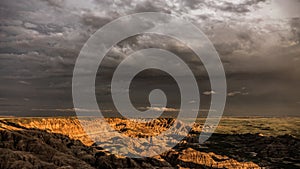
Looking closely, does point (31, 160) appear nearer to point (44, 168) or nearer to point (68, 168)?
point (44, 168)

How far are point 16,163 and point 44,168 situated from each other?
1675cm

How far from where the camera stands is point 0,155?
188875mm

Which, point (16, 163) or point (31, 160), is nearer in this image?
point (16, 163)

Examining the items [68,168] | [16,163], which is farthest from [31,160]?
[68,168]

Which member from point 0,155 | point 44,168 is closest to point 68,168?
point 44,168

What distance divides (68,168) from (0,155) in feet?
145

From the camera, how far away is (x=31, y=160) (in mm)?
193500

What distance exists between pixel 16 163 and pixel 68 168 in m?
31.1

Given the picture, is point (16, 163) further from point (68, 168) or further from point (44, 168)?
point (68, 168)

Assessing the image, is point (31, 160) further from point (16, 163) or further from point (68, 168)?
point (68, 168)

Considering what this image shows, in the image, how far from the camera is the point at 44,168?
18550 centimetres

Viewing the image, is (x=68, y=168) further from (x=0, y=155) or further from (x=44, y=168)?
(x=0, y=155)

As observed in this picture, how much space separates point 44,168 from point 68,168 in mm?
14510

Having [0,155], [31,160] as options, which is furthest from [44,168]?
[0,155]
